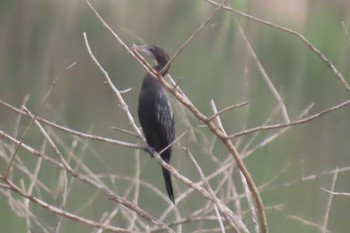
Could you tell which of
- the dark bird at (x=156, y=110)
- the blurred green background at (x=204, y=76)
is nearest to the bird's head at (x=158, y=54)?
the dark bird at (x=156, y=110)

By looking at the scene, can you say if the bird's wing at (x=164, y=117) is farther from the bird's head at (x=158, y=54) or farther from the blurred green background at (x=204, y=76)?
the blurred green background at (x=204, y=76)

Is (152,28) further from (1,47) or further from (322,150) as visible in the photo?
(322,150)

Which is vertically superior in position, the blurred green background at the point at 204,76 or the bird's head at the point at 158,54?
the bird's head at the point at 158,54

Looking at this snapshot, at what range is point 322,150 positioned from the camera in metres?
5.74

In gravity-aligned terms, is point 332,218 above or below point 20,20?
below

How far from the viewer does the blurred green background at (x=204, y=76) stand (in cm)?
505

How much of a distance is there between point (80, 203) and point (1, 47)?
2601 millimetres

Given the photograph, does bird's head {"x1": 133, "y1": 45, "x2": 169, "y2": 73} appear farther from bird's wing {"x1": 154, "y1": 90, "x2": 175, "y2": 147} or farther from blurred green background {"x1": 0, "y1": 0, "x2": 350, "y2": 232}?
blurred green background {"x1": 0, "y1": 0, "x2": 350, "y2": 232}

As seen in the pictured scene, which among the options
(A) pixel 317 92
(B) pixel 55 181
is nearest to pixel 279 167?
(A) pixel 317 92

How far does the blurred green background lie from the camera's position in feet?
16.6

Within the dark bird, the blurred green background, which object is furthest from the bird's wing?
the blurred green background

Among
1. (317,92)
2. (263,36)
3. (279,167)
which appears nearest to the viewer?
(279,167)

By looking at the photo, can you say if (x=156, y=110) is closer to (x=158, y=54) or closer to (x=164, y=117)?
(x=164, y=117)

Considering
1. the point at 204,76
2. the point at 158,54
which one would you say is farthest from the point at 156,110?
the point at 204,76
